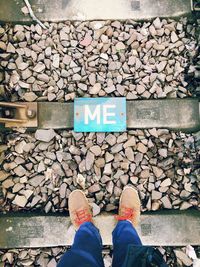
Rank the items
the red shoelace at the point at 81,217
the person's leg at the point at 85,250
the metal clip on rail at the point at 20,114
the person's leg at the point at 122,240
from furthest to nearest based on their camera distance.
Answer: the metal clip on rail at the point at 20,114, the red shoelace at the point at 81,217, the person's leg at the point at 122,240, the person's leg at the point at 85,250

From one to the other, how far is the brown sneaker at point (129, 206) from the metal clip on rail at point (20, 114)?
893 millimetres

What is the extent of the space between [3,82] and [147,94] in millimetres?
1168

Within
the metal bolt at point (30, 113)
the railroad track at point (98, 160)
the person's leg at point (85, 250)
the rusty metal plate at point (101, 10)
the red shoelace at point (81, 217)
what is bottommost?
the person's leg at point (85, 250)

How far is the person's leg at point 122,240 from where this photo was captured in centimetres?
277

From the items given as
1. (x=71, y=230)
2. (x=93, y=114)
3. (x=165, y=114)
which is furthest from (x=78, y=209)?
(x=165, y=114)

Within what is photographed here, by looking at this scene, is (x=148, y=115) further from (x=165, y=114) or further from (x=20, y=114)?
(x=20, y=114)

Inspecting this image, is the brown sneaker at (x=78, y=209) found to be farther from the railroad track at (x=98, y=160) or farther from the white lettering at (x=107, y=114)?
the white lettering at (x=107, y=114)

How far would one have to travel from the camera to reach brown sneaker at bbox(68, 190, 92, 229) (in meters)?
3.32

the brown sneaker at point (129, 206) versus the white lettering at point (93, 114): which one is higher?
the white lettering at point (93, 114)

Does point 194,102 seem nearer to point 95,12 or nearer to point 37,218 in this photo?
point 95,12

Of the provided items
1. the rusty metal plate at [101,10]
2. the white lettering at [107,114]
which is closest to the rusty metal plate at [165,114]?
the white lettering at [107,114]

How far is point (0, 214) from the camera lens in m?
3.44

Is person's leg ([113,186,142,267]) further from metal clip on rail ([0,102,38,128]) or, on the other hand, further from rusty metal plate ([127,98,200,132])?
metal clip on rail ([0,102,38,128])

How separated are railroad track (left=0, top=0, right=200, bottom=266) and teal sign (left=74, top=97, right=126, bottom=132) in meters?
0.04
